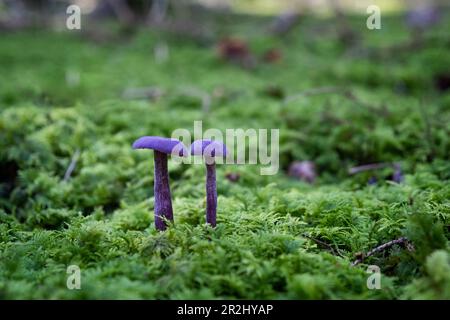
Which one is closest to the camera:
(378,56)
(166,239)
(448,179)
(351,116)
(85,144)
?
(166,239)

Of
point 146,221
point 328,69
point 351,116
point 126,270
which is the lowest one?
point 126,270

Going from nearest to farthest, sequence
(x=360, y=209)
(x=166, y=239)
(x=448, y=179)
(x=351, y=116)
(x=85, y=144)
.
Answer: (x=166, y=239), (x=360, y=209), (x=448, y=179), (x=85, y=144), (x=351, y=116)

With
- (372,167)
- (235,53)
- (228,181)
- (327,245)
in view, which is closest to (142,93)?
(228,181)

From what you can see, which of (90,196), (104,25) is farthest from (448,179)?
(104,25)

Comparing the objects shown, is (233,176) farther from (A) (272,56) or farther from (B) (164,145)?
(A) (272,56)

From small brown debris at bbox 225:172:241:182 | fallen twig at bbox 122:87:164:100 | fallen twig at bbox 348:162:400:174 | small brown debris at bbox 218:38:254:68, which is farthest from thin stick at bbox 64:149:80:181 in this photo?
small brown debris at bbox 218:38:254:68

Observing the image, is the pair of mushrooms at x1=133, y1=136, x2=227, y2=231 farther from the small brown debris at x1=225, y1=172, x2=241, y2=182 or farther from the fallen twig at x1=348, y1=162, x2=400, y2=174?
the fallen twig at x1=348, y1=162, x2=400, y2=174

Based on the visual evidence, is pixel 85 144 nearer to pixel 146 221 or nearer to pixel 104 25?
pixel 146 221
